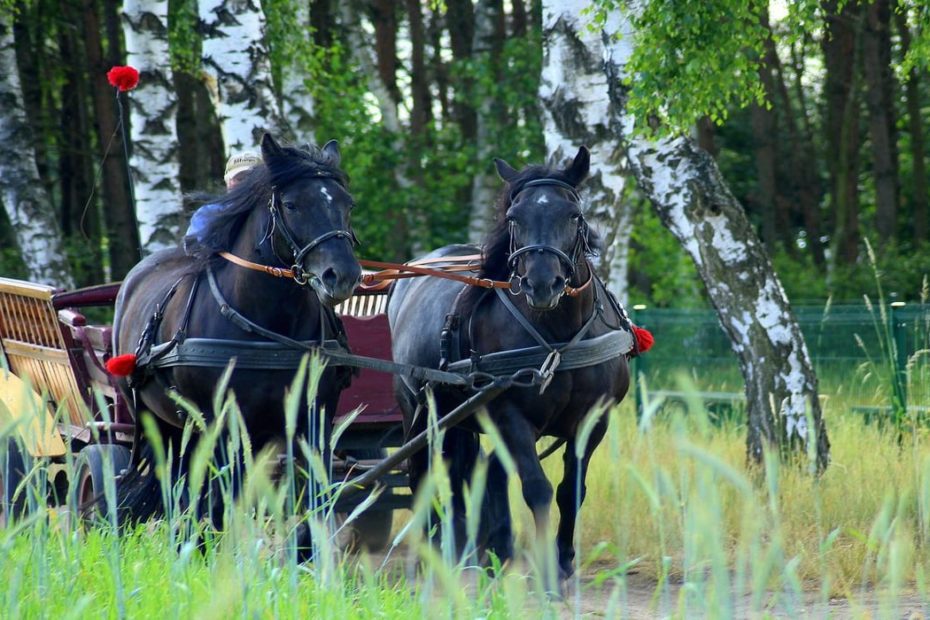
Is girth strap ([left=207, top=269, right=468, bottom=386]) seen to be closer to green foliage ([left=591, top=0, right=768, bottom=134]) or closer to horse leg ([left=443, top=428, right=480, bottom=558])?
horse leg ([left=443, top=428, right=480, bottom=558])

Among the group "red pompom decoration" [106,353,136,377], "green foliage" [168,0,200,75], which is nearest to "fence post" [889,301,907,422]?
"red pompom decoration" [106,353,136,377]

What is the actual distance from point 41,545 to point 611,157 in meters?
6.18

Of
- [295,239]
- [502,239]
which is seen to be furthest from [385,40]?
[295,239]

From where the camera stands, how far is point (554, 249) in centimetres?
527

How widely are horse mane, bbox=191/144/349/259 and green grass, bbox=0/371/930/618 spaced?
37.7 inches

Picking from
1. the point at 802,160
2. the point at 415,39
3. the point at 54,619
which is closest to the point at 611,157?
the point at 54,619

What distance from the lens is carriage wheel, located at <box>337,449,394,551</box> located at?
7203 millimetres

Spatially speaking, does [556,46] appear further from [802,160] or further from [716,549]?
[802,160]

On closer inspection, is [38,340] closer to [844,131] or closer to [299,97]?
[299,97]

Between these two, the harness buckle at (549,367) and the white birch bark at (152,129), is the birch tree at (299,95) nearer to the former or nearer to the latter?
the white birch bark at (152,129)

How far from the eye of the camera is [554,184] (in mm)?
5570

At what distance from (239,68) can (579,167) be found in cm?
413

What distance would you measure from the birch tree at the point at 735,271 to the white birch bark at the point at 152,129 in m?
4.15

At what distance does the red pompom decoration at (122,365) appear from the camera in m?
5.70
